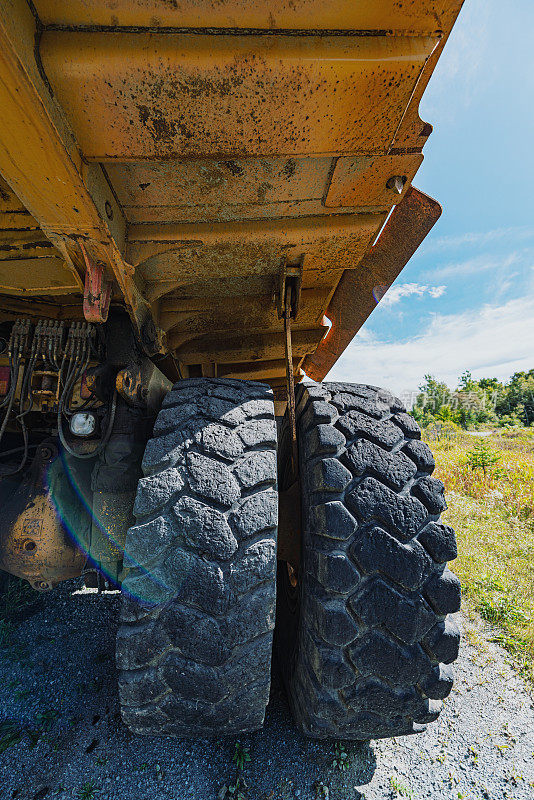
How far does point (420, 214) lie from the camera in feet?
5.72

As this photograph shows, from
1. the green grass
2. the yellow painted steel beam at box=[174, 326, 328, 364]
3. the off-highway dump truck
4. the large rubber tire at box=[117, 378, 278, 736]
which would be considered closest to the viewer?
the off-highway dump truck

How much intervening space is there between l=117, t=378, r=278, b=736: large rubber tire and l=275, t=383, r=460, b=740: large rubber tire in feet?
0.63

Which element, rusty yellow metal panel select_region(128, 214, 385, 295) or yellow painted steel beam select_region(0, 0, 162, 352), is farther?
rusty yellow metal panel select_region(128, 214, 385, 295)

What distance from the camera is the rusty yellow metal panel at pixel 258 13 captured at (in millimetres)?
884

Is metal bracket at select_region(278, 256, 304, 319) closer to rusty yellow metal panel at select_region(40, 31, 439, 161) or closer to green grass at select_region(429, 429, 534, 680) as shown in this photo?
rusty yellow metal panel at select_region(40, 31, 439, 161)

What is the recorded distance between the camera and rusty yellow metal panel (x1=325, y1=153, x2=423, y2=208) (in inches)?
50.6

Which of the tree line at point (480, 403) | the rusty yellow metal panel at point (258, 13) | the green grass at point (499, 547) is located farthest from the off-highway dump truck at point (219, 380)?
the tree line at point (480, 403)

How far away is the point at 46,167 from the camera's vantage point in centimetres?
104

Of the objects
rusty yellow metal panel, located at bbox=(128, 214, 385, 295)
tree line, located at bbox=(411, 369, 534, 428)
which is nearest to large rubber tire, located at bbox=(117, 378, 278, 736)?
rusty yellow metal panel, located at bbox=(128, 214, 385, 295)

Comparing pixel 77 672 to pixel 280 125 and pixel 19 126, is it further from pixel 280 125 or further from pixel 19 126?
pixel 280 125

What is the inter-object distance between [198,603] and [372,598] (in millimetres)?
593

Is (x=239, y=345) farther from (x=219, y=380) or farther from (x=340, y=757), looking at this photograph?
(x=340, y=757)

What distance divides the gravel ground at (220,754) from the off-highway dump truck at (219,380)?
0.25m

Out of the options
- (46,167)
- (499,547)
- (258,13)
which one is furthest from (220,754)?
(499,547)
